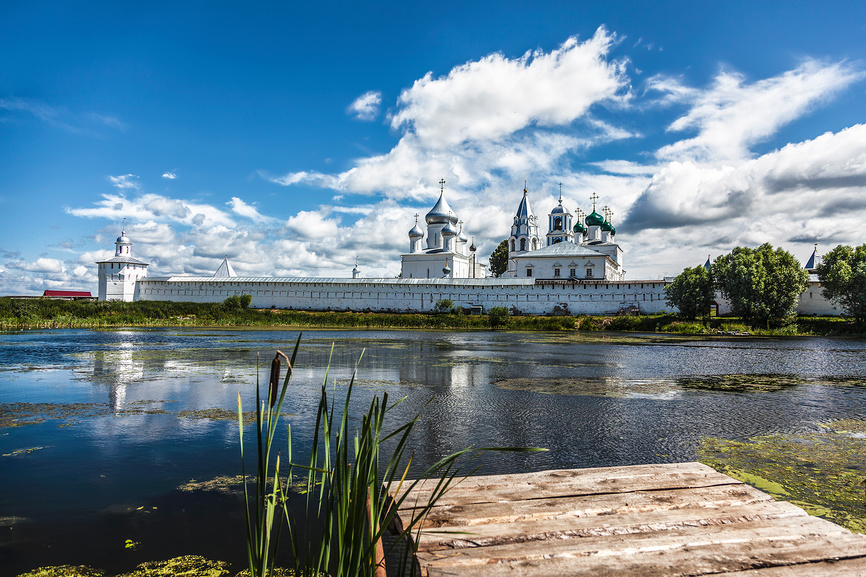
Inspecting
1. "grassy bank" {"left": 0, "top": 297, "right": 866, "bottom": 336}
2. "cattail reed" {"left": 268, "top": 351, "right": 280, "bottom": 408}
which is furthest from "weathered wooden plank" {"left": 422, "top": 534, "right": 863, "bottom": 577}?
"grassy bank" {"left": 0, "top": 297, "right": 866, "bottom": 336}

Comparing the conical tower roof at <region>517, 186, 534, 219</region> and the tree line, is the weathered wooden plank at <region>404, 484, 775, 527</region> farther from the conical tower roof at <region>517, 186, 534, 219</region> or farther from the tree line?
the conical tower roof at <region>517, 186, 534, 219</region>

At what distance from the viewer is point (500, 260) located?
58.0m

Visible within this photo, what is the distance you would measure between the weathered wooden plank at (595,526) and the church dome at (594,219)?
57205 millimetres

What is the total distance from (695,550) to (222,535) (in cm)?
261

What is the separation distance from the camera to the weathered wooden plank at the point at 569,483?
258 cm

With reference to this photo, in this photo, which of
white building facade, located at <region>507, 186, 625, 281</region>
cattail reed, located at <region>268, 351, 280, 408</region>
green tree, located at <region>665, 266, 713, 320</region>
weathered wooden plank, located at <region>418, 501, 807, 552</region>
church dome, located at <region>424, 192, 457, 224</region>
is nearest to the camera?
cattail reed, located at <region>268, 351, 280, 408</region>

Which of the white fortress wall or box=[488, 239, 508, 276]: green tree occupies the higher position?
box=[488, 239, 508, 276]: green tree

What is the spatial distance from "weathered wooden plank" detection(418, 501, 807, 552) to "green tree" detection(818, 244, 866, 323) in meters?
32.7

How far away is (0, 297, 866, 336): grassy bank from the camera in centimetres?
2828

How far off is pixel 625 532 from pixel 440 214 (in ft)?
165

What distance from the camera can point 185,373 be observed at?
10.6 metres

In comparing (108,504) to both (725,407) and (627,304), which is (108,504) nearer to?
(725,407)

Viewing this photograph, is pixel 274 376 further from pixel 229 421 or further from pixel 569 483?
pixel 229 421

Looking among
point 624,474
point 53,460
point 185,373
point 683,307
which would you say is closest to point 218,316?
point 185,373
